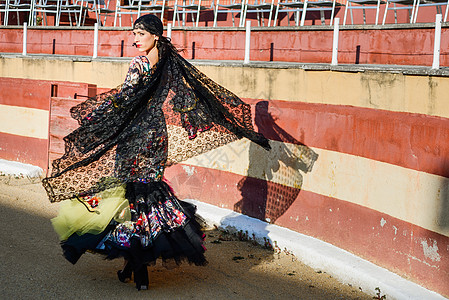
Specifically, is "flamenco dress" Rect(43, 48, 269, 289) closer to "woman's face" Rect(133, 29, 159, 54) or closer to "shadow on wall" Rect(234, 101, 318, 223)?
"woman's face" Rect(133, 29, 159, 54)

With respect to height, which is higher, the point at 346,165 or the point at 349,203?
the point at 346,165

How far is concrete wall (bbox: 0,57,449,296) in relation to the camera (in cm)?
581

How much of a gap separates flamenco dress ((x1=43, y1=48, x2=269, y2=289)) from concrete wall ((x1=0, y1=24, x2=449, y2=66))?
2.69 m

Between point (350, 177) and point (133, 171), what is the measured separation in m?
2.31

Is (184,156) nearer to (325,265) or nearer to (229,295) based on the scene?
(229,295)

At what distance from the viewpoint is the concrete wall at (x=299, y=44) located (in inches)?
321

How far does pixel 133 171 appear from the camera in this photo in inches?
234

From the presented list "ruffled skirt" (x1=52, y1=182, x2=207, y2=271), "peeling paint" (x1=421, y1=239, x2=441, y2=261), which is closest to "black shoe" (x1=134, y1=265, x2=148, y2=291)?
"ruffled skirt" (x1=52, y1=182, x2=207, y2=271)

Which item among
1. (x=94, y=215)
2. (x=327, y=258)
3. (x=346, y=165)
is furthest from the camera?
(x=346, y=165)

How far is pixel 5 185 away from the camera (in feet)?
35.9

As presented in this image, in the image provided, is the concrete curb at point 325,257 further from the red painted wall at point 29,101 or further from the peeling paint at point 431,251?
the red painted wall at point 29,101

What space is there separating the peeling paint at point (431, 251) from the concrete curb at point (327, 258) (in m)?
0.27

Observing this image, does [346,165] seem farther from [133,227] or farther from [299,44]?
[299,44]

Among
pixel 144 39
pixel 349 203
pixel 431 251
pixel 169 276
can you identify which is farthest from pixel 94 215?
pixel 431 251
